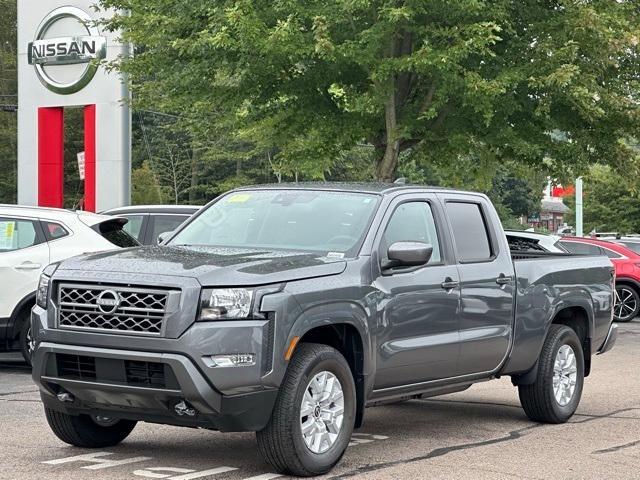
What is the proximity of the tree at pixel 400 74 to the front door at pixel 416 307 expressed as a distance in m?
11.0

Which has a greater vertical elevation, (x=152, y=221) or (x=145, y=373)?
(x=152, y=221)

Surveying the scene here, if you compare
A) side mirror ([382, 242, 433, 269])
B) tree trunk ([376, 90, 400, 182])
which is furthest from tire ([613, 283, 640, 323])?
side mirror ([382, 242, 433, 269])

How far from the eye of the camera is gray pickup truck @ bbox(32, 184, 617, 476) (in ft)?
22.9

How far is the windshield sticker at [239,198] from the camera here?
29.1 feet

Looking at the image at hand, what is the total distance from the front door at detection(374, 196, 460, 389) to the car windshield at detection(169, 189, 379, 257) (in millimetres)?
240

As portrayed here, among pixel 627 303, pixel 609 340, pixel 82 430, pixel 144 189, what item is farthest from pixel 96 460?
pixel 144 189

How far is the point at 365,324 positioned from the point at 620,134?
1545cm

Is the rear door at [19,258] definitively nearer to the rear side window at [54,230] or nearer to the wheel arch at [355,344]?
the rear side window at [54,230]

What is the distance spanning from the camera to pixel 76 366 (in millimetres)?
7281

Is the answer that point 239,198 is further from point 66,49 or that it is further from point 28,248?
point 66,49

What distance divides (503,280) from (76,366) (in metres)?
3.50

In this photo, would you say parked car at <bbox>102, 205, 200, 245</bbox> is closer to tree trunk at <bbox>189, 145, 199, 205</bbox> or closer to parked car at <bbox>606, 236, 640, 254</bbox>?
parked car at <bbox>606, 236, 640, 254</bbox>

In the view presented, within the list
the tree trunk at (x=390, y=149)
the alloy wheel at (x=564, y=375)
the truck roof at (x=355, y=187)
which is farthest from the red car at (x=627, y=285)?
the truck roof at (x=355, y=187)

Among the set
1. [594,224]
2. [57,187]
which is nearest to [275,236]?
[57,187]
